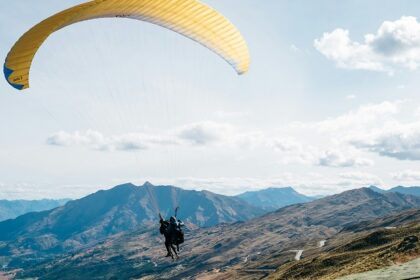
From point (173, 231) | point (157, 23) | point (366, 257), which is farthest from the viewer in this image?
point (366, 257)

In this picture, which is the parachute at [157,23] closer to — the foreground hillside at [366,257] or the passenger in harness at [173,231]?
the passenger in harness at [173,231]

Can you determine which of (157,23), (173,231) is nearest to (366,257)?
(173,231)

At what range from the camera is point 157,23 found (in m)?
22.2

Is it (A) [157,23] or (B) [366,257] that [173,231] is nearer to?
(A) [157,23]

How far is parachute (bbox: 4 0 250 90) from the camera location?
59.0 feet

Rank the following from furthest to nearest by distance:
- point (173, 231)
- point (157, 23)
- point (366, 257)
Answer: point (366, 257) → point (173, 231) → point (157, 23)

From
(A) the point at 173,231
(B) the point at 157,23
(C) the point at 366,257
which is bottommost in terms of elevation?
(C) the point at 366,257

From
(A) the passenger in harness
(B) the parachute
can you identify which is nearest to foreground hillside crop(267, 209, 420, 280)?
(A) the passenger in harness

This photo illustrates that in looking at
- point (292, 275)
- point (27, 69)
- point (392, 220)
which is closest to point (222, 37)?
point (27, 69)

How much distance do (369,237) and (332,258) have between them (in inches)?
703

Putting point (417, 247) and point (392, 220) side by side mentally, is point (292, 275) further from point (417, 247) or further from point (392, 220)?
point (392, 220)

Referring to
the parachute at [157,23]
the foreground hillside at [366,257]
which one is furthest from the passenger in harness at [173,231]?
the foreground hillside at [366,257]

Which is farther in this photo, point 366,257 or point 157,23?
point 366,257

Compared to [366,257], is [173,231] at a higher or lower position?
higher
